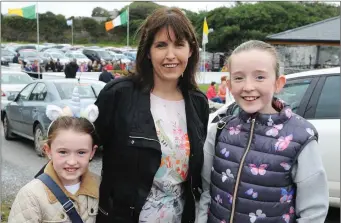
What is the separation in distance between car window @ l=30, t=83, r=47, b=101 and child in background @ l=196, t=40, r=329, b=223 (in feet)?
21.9

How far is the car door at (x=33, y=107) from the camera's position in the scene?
312 inches

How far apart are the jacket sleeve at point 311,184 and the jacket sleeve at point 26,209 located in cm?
114

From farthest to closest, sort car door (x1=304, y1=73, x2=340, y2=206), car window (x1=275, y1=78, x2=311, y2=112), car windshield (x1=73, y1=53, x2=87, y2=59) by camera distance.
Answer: car windshield (x1=73, y1=53, x2=87, y2=59)
car window (x1=275, y1=78, x2=311, y2=112)
car door (x1=304, y1=73, x2=340, y2=206)

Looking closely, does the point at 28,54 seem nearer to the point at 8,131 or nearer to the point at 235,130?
the point at 8,131

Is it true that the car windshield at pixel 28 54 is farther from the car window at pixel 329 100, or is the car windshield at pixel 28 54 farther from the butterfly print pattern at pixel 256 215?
the butterfly print pattern at pixel 256 215

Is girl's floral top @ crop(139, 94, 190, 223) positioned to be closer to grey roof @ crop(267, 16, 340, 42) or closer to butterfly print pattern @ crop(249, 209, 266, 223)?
butterfly print pattern @ crop(249, 209, 266, 223)

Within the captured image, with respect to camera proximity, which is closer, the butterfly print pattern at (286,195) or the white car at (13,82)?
the butterfly print pattern at (286,195)

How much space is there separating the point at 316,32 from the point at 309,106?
1740cm

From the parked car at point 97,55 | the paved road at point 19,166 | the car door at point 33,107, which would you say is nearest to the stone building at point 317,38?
the car door at point 33,107

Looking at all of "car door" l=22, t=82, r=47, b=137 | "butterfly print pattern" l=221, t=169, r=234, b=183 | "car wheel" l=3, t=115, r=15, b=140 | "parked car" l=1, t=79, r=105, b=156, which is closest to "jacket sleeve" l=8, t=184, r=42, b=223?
"butterfly print pattern" l=221, t=169, r=234, b=183

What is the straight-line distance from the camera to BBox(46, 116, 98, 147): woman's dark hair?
81.7 inches

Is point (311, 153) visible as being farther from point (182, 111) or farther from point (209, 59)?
point (209, 59)

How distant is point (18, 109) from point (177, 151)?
7.38 metres

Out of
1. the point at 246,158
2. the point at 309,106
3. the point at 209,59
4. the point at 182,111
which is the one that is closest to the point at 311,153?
the point at 246,158
